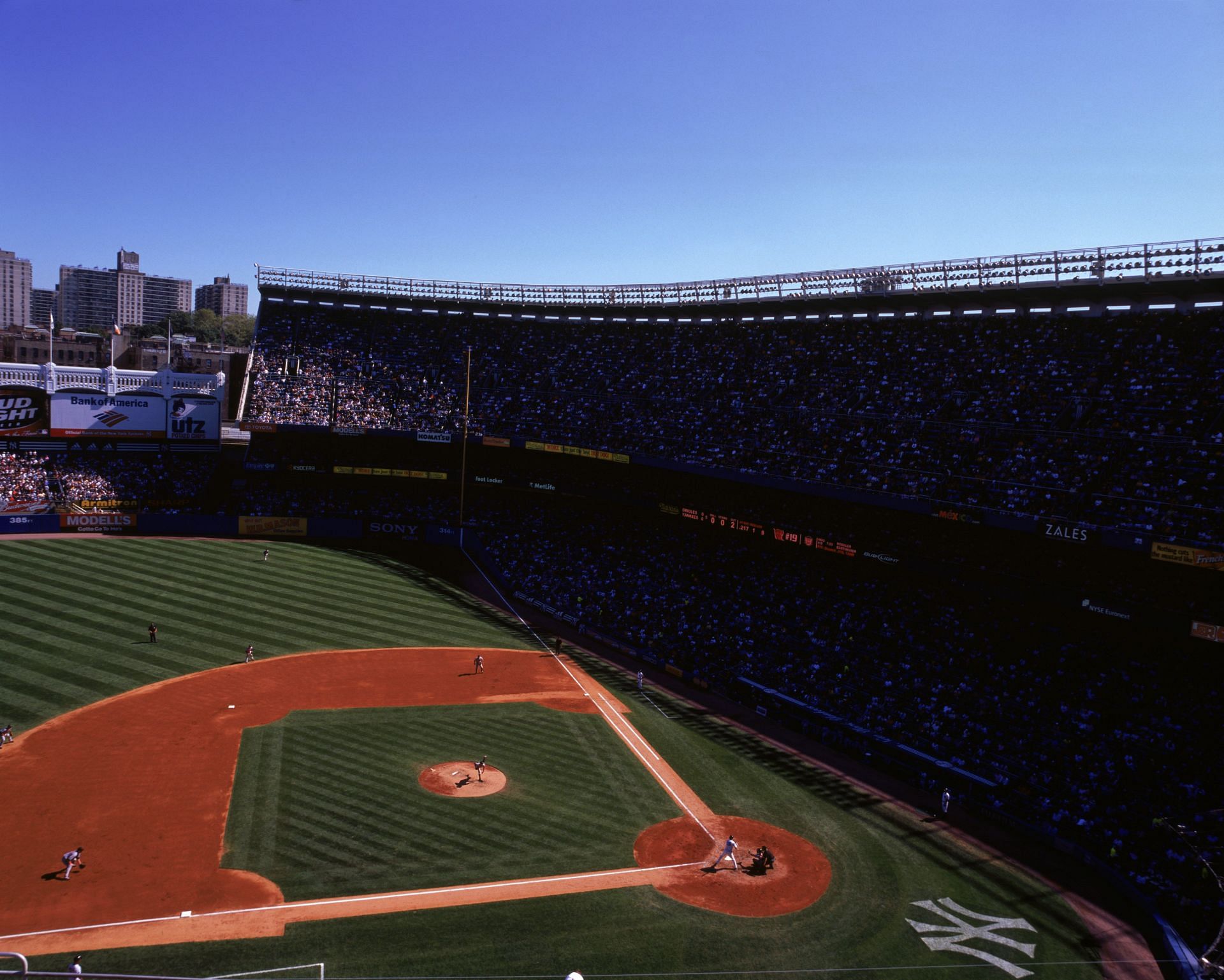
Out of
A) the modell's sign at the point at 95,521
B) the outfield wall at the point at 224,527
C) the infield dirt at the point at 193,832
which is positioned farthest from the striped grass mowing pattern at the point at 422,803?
the modell's sign at the point at 95,521

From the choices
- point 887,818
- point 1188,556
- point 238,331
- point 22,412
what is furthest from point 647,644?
point 238,331

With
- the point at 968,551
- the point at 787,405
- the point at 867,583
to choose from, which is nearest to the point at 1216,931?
the point at 968,551

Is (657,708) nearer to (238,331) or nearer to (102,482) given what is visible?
(102,482)

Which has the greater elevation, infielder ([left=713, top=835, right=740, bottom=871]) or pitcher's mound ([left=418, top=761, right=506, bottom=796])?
pitcher's mound ([left=418, top=761, right=506, bottom=796])

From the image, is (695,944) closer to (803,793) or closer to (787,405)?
(803,793)

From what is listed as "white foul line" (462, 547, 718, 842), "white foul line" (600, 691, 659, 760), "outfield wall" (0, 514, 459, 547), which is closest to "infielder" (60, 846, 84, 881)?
"white foul line" (462, 547, 718, 842)

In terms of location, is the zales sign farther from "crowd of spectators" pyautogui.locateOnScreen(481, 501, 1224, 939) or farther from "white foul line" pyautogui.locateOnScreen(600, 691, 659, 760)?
"white foul line" pyautogui.locateOnScreen(600, 691, 659, 760)

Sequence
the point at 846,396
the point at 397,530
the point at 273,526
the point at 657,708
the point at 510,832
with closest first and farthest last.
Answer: the point at 510,832 → the point at 657,708 → the point at 846,396 → the point at 273,526 → the point at 397,530
